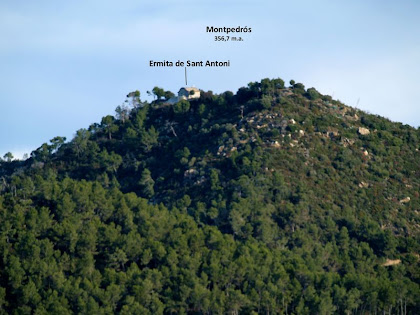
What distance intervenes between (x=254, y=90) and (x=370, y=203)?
34807 millimetres

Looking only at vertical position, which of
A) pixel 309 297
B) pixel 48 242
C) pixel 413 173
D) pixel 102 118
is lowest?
pixel 309 297

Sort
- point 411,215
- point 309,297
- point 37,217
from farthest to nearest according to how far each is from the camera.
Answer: point 411,215, point 37,217, point 309,297

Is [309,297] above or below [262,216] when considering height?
below

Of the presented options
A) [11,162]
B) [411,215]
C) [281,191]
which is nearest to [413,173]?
[411,215]

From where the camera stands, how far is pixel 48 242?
10212 cm

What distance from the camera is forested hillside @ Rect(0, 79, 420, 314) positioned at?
3831 inches

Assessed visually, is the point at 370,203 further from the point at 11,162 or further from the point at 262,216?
the point at 11,162

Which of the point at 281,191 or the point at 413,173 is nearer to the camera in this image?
the point at 281,191

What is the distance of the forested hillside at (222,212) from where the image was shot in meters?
97.3

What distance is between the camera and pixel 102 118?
164875 mm

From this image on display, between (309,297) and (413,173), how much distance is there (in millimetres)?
49032

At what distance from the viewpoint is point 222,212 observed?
121 m

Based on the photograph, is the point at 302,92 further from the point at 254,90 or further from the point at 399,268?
the point at 399,268

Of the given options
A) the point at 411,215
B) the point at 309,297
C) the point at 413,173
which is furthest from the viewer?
the point at 413,173
